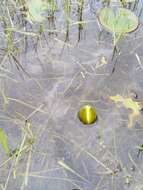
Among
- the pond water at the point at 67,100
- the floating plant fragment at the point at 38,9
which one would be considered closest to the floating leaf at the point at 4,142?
the pond water at the point at 67,100

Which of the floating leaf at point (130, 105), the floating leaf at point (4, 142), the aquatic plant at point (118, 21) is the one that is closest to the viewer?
the floating leaf at point (4, 142)

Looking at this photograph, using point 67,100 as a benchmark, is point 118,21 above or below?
above

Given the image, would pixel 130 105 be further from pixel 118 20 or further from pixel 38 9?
pixel 38 9

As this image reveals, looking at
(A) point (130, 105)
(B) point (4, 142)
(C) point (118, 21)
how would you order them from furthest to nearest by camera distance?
(C) point (118, 21) < (A) point (130, 105) < (B) point (4, 142)

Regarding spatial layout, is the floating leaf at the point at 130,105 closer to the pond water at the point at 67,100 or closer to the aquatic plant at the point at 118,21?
the pond water at the point at 67,100

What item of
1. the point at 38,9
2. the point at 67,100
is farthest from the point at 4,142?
the point at 38,9

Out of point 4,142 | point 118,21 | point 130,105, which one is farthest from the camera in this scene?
point 118,21
